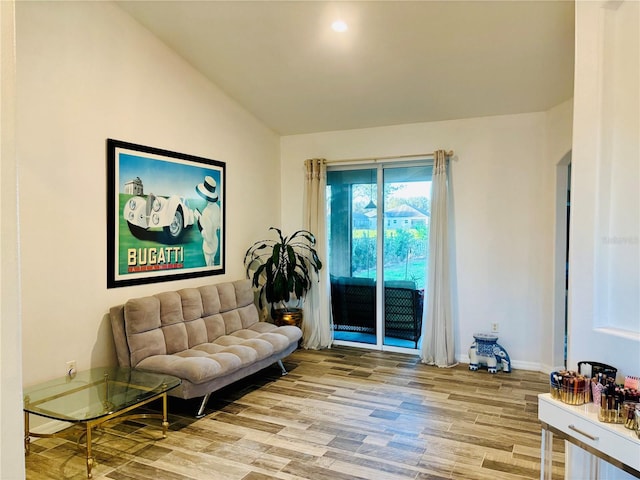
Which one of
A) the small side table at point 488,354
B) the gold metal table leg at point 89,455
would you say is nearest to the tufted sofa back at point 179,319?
the gold metal table leg at point 89,455

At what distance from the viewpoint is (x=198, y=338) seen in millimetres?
4047

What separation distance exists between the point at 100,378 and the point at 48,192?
1393mm

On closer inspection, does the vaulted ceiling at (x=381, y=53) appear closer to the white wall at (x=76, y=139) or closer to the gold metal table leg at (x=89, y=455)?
the white wall at (x=76, y=139)

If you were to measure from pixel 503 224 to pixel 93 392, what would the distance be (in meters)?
4.12

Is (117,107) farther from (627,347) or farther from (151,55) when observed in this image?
(627,347)

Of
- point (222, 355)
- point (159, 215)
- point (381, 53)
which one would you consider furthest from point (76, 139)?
point (381, 53)

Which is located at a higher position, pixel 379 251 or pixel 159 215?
pixel 159 215

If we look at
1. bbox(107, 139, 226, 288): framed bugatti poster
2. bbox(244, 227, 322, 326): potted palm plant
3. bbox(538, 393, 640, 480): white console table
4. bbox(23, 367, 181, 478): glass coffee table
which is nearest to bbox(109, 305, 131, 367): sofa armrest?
bbox(23, 367, 181, 478): glass coffee table

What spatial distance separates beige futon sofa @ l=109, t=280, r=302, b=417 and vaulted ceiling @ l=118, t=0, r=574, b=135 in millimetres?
2239

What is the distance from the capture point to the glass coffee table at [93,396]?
2.63m

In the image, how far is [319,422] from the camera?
135 inches

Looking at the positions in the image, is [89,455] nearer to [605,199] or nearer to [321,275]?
[605,199]

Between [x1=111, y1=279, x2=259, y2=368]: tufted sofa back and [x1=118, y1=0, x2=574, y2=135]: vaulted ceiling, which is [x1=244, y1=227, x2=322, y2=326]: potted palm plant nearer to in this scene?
[x1=111, y1=279, x2=259, y2=368]: tufted sofa back

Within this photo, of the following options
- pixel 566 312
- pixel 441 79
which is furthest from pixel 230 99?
pixel 566 312
